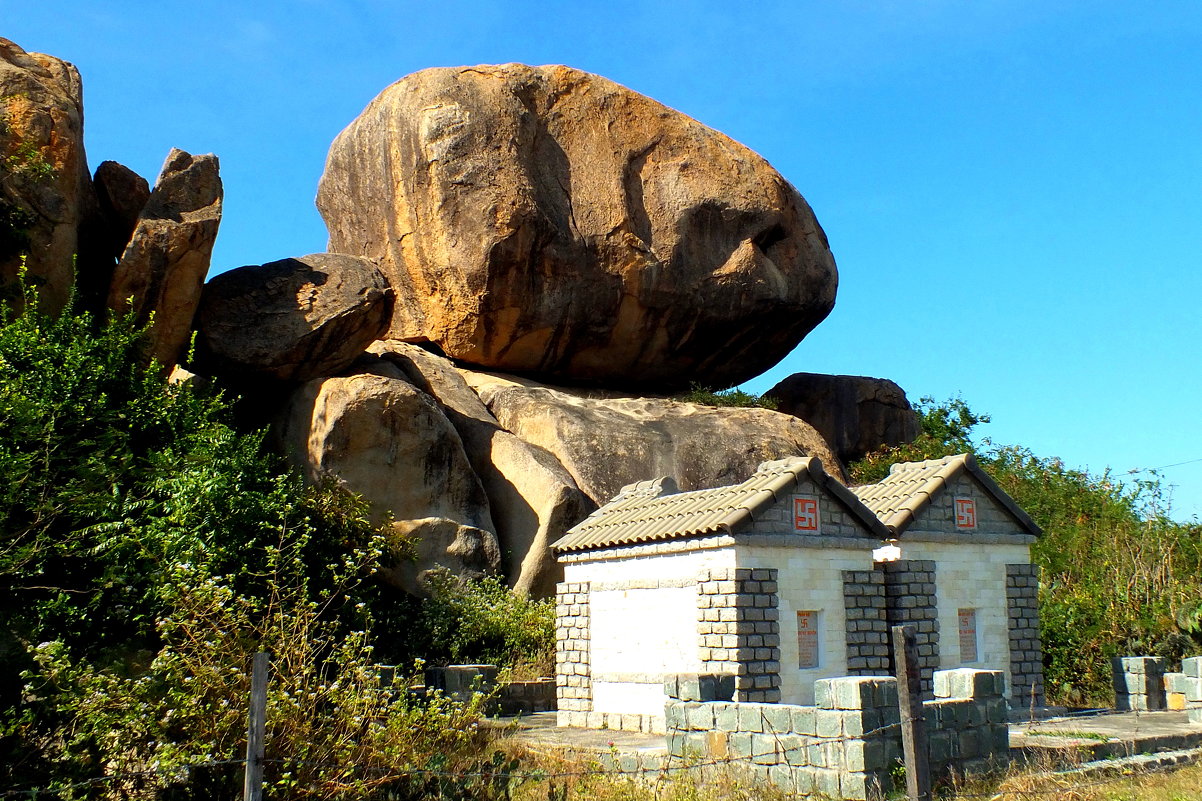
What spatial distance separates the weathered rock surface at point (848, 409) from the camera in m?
33.2

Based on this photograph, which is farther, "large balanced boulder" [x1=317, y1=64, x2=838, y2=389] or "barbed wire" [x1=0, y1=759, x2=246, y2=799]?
"large balanced boulder" [x1=317, y1=64, x2=838, y2=389]

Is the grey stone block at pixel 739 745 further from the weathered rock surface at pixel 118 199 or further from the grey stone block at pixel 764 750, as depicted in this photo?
the weathered rock surface at pixel 118 199

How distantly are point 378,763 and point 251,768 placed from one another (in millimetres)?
2239

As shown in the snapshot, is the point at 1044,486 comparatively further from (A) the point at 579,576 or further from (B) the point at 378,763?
(B) the point at 378,763

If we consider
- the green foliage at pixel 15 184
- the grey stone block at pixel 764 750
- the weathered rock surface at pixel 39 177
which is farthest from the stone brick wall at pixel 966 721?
the green foliage at pixel 15 184

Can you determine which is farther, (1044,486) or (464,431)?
(1044,486)

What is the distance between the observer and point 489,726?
47.4 ft

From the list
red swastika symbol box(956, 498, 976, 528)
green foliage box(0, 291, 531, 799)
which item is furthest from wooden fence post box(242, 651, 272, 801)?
red swastika symbol box(956, 498, 976, 528)

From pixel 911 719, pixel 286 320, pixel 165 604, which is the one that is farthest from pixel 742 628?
pixel 286 320

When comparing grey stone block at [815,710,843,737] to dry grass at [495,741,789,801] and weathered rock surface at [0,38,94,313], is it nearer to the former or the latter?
dry grass at [495,741,789,801]

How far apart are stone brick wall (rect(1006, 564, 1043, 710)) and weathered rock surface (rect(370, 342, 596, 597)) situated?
8935 millimetres

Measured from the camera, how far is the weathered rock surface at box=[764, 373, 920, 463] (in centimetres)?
3319

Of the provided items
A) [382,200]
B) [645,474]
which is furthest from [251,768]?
[382,200]

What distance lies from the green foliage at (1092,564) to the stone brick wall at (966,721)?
910 centimetres
